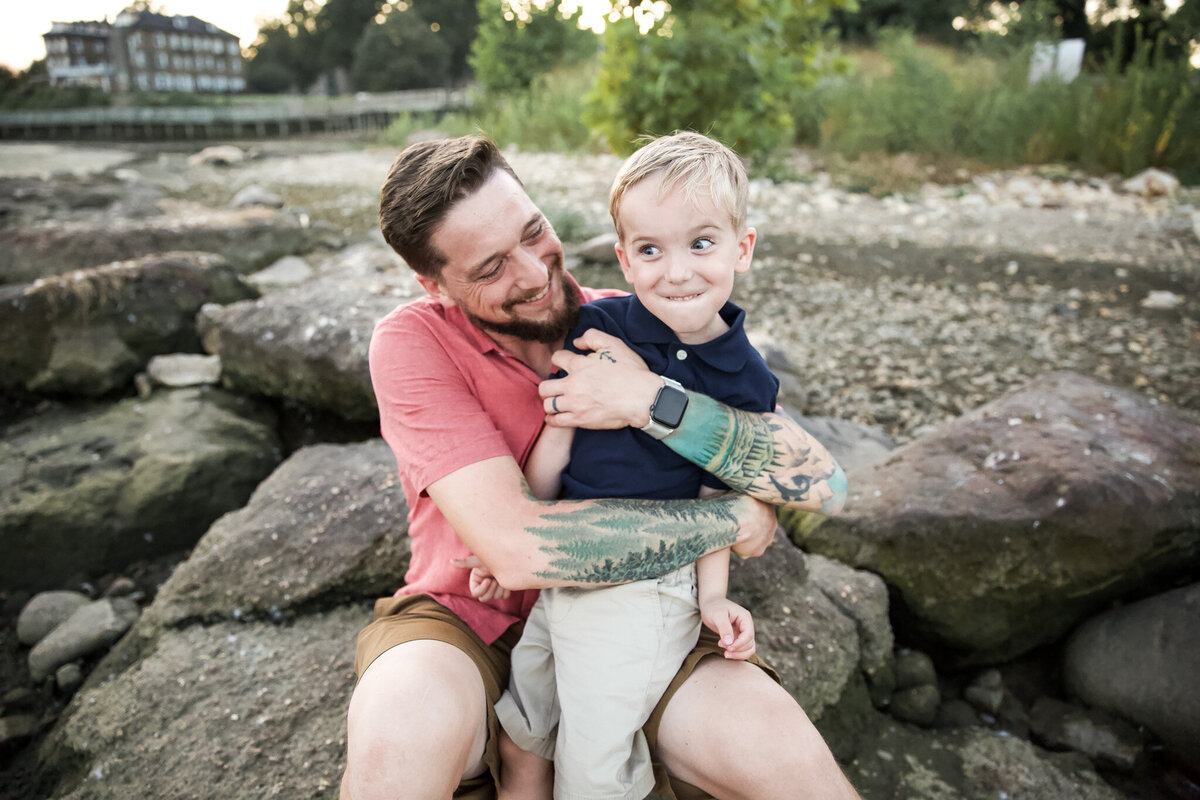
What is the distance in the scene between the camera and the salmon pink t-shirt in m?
1.71

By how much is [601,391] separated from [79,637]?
95.0 inches

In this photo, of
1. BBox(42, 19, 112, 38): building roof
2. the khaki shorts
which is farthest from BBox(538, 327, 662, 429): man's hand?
BBox(42, 19, 112, 38): building roof

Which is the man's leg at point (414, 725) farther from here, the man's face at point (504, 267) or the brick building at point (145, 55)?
the brick building at point (145, 55)

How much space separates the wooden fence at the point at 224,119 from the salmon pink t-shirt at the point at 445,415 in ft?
80.0

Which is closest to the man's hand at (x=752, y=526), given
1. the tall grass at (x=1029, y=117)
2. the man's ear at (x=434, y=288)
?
the man's ear at (x=434, y=288)

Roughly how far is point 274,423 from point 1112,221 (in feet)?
23.6

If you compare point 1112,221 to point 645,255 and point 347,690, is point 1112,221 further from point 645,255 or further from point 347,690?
point 347,690

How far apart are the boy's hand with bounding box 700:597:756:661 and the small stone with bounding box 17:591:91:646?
9.02ft

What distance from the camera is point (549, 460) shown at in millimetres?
1817

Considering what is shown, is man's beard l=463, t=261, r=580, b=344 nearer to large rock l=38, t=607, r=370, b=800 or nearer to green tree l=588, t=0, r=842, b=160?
large rock l=38, t=607, r=370, b=800

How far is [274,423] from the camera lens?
12.7ft

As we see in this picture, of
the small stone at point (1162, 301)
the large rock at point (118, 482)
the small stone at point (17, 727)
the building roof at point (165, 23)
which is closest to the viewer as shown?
the small stone at point (17, 727)

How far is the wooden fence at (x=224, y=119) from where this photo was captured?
23.4 metres

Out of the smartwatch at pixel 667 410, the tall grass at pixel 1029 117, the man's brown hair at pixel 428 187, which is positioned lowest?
the smartwatch at pixel 667 410
